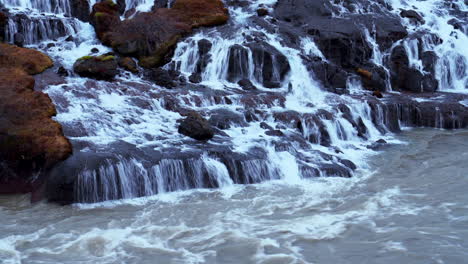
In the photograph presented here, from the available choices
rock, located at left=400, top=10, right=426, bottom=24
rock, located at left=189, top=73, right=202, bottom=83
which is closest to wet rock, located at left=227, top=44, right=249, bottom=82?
rock, located at left=189, top=73, right=202, bottom=83

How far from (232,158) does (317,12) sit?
54.9 ft

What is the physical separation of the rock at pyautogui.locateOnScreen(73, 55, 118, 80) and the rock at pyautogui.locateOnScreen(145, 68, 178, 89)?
166 centimetres

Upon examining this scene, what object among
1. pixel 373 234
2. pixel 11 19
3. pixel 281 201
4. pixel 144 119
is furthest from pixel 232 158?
pixel 11 19

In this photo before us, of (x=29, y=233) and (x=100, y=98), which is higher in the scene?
(x=100, y=98)

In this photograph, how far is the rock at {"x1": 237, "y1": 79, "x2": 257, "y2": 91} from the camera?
77.7 feet

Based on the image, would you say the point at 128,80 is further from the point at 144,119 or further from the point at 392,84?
the point at 392,84

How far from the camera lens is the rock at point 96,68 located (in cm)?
2258

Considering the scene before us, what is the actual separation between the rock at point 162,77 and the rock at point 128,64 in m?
0.74

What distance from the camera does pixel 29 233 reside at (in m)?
12.2

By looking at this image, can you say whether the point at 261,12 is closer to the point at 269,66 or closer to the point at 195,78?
the point at 269,66

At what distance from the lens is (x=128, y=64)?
960 inches

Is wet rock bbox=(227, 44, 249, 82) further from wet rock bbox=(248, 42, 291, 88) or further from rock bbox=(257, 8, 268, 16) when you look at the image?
rock bbox=(257, 8, 268, 16)

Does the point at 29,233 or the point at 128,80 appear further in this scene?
the point at 128,80

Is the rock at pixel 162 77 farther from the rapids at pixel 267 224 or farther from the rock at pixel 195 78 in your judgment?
the rapids at pixel 267 224
